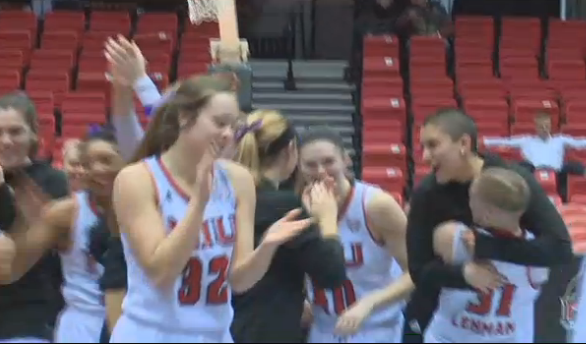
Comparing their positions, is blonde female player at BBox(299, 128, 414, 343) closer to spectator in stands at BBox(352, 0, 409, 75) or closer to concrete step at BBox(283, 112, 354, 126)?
concrete step at BBox(283, 112, 354, 126)

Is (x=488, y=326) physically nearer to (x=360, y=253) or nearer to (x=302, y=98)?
(x=360, y=253)

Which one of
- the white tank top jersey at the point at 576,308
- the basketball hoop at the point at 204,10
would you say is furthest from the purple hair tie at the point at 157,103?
the basketball hoop at the point at 204,10

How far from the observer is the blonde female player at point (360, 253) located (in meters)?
3.29

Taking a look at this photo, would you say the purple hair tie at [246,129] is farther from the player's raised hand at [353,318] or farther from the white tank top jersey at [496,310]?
the white tank top jersey at [496,310]

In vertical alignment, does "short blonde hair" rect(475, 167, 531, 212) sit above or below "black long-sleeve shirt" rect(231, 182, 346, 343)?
above

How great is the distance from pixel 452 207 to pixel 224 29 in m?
2.83

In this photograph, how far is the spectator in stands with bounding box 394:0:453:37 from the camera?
455 inches

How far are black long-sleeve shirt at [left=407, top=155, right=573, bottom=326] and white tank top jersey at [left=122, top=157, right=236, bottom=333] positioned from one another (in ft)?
2.20

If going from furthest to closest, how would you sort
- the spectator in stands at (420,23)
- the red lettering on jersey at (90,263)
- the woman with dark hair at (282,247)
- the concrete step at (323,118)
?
the spectator in stands at (420,23) → the concrete step at (323,118) → the red lettering on jersey at (90,263) → the woman with dark hair at (282,247)

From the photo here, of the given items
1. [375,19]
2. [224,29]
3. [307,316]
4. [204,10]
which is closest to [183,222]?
[307,316]

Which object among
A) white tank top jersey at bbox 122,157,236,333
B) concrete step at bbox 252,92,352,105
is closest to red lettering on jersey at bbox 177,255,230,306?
white tank top jersey at bbox 122,157,236,333

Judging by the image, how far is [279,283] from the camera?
3.20 m

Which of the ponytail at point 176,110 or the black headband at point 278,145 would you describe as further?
the black headband at point 278,145

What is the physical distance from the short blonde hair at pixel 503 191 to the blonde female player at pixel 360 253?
19.6 inches
